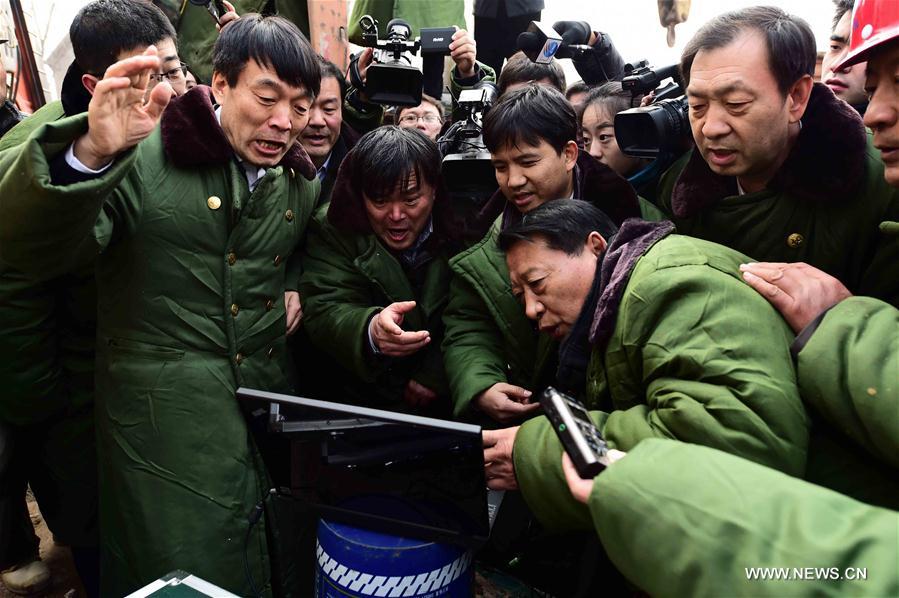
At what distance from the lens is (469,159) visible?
258 cm

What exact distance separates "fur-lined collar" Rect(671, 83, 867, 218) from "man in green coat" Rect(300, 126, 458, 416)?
44.2 inches

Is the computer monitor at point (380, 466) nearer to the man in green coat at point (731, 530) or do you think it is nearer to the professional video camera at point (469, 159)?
the man in green coat at point (731, 530)

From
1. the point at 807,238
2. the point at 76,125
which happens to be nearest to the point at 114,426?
the point at 76,125

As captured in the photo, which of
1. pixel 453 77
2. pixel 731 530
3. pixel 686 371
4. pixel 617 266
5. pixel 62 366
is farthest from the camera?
pixel 453 77

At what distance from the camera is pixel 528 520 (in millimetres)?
2209

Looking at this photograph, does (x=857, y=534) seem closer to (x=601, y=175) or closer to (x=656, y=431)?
(x=656, y=431)

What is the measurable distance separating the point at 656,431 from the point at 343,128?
228cm

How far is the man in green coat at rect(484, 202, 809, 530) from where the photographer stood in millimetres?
1261

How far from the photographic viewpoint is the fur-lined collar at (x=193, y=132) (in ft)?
6.08

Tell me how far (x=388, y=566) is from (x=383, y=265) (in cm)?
112

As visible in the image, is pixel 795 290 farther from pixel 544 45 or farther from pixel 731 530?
pixel 544 45

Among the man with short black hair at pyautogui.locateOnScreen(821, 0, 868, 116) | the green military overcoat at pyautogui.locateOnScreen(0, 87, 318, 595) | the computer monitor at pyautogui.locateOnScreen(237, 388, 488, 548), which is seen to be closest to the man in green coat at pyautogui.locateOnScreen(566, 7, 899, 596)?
the computer monitor at pyautogui.locateOnScreen(237, 388, 488, 548)

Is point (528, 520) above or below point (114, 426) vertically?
below

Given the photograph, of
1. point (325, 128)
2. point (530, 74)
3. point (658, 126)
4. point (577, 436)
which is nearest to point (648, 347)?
point (577, 436)
